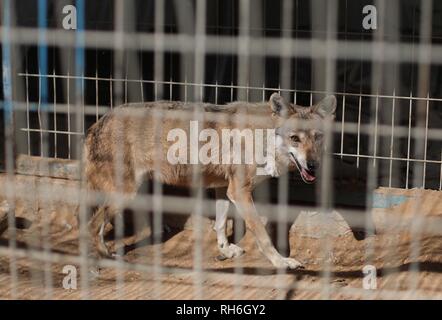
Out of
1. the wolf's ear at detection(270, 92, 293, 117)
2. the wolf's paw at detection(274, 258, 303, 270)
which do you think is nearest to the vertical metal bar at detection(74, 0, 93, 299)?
the wolf's ear at detection(270, 92, 293, 117)

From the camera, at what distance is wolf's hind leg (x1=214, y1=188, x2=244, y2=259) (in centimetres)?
602

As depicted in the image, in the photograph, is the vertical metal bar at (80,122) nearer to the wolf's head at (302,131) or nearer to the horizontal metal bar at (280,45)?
the horizontal metal bar at (280,45)

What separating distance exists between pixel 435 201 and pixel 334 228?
0.74 meters

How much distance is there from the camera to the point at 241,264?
5.77m

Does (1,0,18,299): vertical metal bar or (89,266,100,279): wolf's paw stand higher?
(1,0,18,299): vertical metal bar

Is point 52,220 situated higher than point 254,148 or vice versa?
point 254,148

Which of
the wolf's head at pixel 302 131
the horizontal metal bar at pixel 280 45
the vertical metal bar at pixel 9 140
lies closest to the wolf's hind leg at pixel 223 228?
the wolf's head at pixel 302 131

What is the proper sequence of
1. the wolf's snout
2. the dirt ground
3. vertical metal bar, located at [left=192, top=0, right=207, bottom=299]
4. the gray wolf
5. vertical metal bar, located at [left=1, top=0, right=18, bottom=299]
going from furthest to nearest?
the wolf's snout
the gray wolf
the dirt ground
vertical metal bar, located at [left=1, top=0, right=18, bottom=299]
vertical metal bar, located at [left=192, top=0, right=207, bottom=299]

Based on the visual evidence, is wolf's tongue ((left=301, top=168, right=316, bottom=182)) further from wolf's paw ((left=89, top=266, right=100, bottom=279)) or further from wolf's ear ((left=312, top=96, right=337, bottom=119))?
wolf's paw ((left=89, top=266, right=100, bottom=279))

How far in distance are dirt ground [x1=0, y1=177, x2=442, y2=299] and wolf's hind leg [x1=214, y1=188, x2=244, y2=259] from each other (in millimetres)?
88
